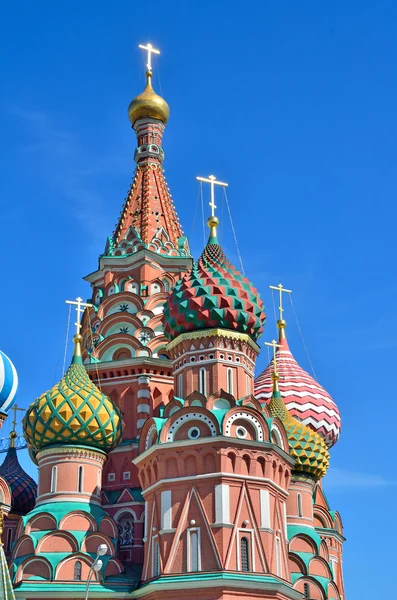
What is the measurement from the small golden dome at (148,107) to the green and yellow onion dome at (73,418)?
31.9 ft

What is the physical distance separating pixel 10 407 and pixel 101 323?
13.5ft

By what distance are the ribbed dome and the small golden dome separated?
10904mm

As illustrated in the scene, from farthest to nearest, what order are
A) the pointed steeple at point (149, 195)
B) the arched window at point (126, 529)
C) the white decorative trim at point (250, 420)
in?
1. the pointed steeple at point (149, 195)
2. the arched window at point (126, 529)
3. the white decorative trim at point (250, 420)

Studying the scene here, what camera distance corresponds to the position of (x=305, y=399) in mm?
29156

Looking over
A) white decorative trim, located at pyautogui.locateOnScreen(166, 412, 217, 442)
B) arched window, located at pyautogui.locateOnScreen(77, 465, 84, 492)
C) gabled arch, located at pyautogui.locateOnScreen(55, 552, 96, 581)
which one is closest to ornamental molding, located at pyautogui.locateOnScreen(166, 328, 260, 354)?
white decorative trim, located at pyautogui.locateOnScreen(166, 412, 217, 442)

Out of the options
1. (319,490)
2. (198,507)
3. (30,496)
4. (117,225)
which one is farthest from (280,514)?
(117,225)

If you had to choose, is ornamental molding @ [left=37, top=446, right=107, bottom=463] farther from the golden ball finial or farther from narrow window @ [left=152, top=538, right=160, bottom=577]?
the golden ball finial

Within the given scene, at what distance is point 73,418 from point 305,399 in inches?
314

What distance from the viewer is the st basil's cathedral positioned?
21.0 metres

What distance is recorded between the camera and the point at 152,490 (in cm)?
2202

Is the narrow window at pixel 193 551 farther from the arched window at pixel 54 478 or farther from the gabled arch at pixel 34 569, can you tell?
the arched window at pixel 54 478

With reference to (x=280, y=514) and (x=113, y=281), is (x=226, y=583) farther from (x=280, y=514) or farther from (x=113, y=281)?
(x=113, y=281)

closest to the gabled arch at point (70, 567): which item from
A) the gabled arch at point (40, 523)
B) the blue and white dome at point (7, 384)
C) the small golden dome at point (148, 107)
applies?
the gabled arch at point (40, 523)

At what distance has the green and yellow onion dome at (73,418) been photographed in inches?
934
